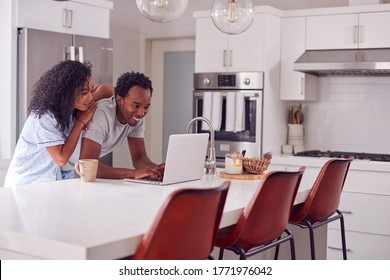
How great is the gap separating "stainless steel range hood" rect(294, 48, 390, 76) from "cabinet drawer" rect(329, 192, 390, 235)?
99cm

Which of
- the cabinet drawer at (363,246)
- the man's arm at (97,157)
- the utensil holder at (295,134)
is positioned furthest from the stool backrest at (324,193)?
the utensil holder at (295,134)

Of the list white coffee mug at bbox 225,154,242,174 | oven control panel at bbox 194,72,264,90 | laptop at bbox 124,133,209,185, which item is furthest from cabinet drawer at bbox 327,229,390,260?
laptop at bbox 124,133,209,185

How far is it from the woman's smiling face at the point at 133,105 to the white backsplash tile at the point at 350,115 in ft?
8.43

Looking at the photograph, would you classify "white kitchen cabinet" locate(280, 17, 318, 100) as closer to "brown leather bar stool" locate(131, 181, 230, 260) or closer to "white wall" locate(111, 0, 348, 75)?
"white wall" locate(111, 0, 348, 75)

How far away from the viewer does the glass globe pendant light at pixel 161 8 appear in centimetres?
310

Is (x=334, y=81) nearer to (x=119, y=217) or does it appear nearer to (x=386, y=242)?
(x=386, y=242)

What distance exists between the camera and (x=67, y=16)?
4.89m

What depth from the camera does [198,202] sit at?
6.58 feet

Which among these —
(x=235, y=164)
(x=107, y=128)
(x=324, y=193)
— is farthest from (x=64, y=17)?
(x=324, y=193)

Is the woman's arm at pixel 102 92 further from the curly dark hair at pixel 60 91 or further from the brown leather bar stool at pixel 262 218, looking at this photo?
the brown leather bar stool at pixel 262 218

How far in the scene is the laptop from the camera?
9.68ft

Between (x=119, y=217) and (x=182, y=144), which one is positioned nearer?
(x=119, y=217)

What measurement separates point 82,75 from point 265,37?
7.93 feet

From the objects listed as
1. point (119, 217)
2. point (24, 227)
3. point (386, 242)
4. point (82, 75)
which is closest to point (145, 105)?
point (82, 75)
